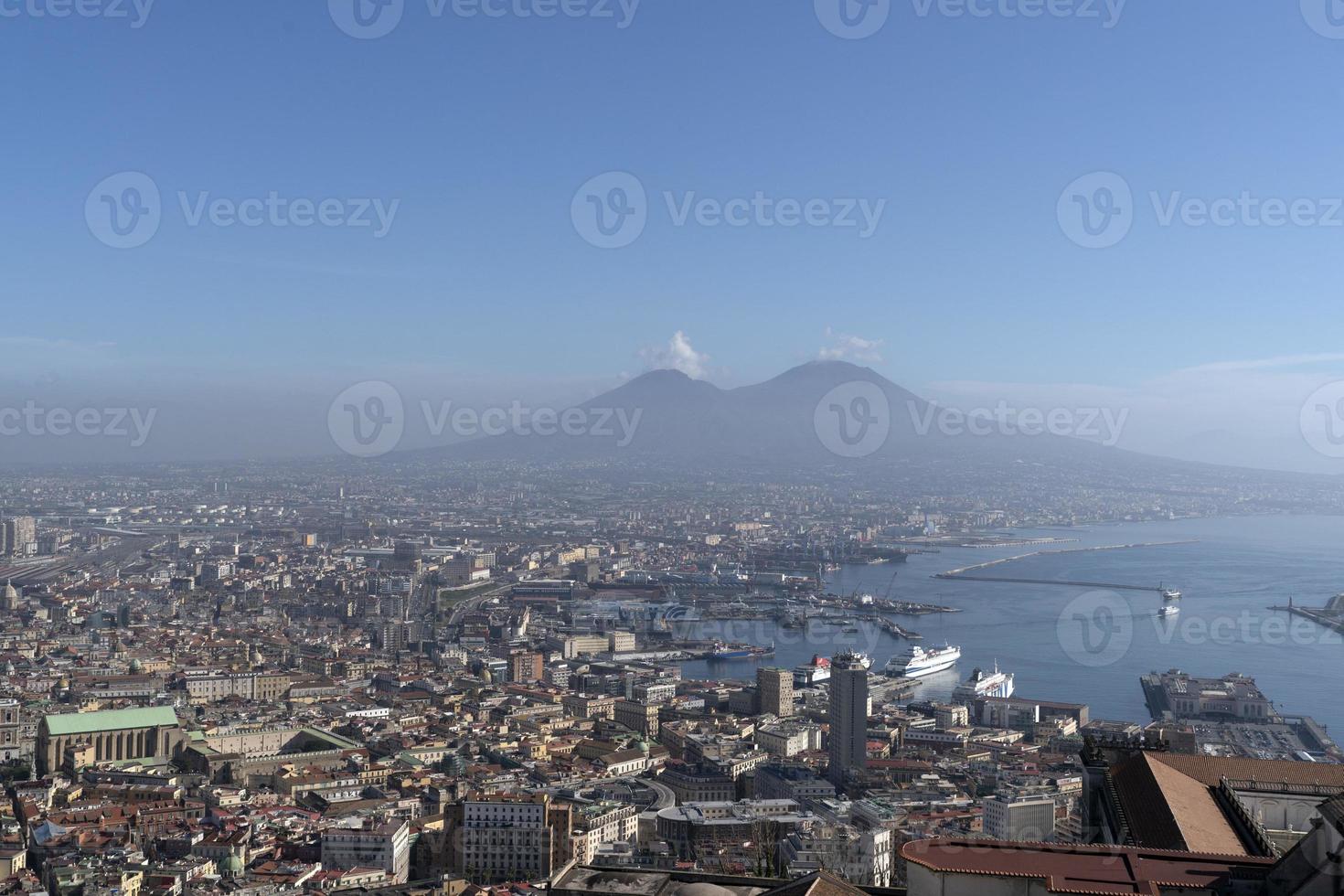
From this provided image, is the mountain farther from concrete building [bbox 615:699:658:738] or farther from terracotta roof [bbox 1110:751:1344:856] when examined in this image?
terracotta roof [bbox 1110:751:1344:856]

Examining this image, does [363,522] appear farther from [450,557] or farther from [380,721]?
[380,721]

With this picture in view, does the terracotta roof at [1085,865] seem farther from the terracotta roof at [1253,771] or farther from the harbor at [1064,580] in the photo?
the harbor at [1064,580]

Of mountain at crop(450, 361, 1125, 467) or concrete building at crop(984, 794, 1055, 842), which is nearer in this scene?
concrete building at crop(984, 794, 1055, 842)

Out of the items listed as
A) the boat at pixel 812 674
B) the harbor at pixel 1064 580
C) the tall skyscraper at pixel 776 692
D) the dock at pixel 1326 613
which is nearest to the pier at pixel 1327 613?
the dock at pixel 1326 613

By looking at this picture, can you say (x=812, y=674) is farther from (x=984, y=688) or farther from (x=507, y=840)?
(x=507, y=840)

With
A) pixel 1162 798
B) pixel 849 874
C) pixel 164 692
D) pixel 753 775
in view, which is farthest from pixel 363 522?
pixel 1162 798

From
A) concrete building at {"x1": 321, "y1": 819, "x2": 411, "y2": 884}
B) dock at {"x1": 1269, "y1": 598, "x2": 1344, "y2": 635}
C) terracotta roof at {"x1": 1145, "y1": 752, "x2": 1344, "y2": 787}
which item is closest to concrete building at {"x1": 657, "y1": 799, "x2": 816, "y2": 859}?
concrete building at {"x1": 321, "y1": 819, "x2": 411, "y2": 884}
